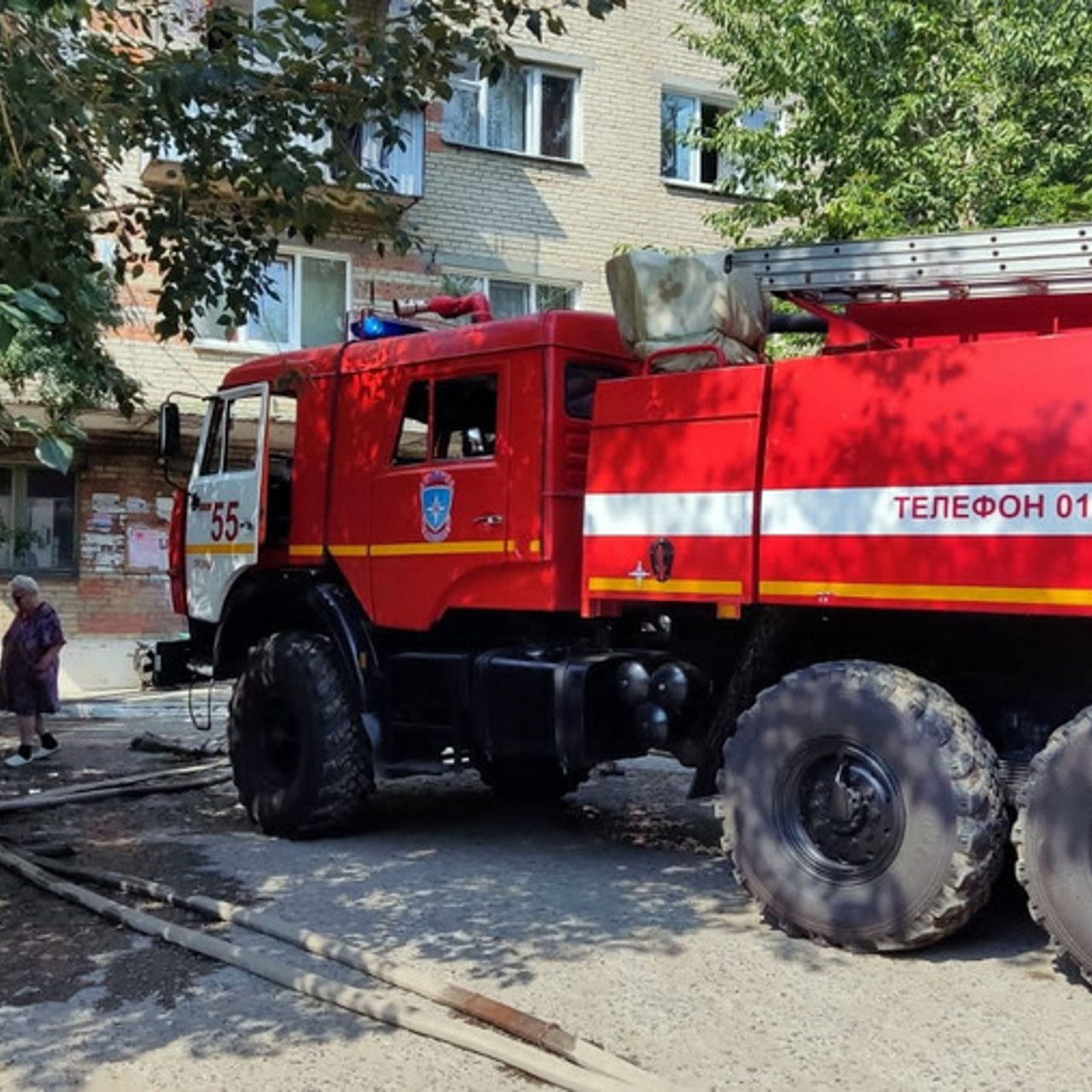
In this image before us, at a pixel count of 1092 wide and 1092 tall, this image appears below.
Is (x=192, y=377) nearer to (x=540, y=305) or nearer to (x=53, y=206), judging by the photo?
(x=540, y=305)

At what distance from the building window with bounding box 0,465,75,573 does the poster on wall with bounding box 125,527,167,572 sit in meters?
0.71

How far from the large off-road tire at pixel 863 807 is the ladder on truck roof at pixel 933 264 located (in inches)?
62.1

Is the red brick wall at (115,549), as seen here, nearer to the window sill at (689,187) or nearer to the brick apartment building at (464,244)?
the brick apartment building at (464,244)

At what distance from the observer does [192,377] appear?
1725cm

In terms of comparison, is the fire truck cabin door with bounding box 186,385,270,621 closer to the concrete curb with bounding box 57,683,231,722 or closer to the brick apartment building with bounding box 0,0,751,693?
the concrete curb with bounding box 57,683,231,722

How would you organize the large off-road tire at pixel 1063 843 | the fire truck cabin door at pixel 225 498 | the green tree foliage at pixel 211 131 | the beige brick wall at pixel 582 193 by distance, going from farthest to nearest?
the beige brick wall at pixel 582 193 → the fire truck cabin door at pixel 225 498 → the green tree foliage at pixel 211 131 → the large off-road tire at pixel 1063 843

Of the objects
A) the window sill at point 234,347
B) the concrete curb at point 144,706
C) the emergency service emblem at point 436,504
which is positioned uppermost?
the window sill at point 234,347

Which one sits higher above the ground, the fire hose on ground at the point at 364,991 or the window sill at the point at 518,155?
the window sill at the point at 518,155

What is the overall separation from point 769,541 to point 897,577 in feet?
1.92

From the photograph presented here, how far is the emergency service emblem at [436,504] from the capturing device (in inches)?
277

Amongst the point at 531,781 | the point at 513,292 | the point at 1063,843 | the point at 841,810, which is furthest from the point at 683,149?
the point at 1063,843

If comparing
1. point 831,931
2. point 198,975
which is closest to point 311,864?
point 198,975

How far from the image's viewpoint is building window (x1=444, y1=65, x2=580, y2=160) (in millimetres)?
19109

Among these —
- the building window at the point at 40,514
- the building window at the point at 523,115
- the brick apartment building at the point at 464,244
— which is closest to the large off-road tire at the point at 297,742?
the brick apartment building at the point at 464,244
